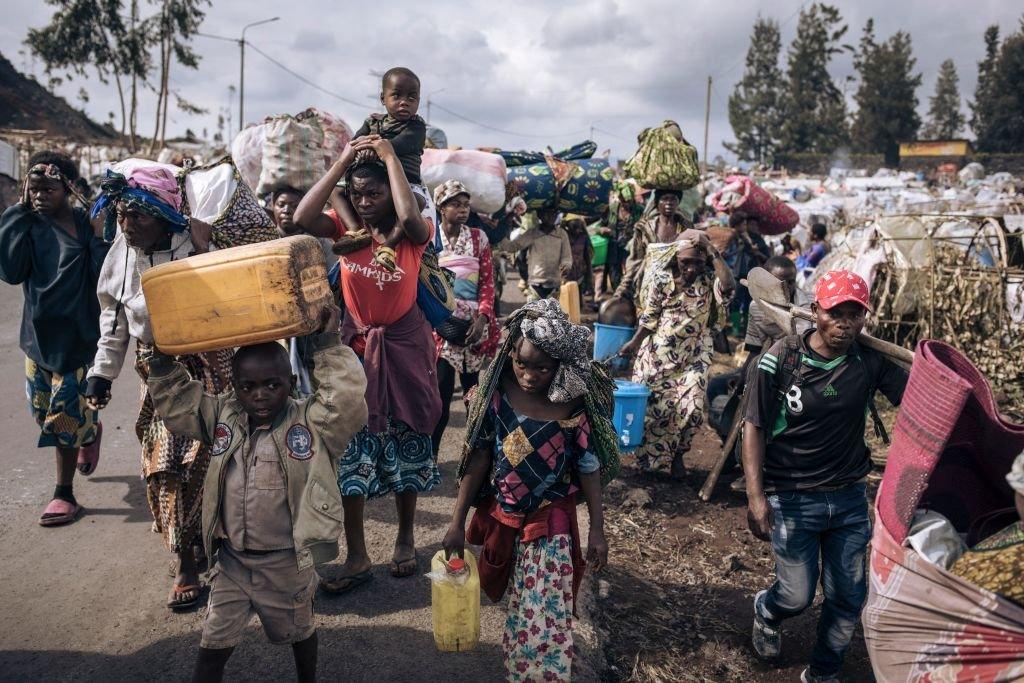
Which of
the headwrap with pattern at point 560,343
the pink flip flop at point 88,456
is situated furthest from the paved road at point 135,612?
the headwrap with pattern at point 560,343

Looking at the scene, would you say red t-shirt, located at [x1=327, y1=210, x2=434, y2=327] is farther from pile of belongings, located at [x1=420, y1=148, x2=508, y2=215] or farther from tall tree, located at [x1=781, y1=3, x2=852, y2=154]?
tall tree, located at [x1=781, y1=3, x2=852, y2=154]

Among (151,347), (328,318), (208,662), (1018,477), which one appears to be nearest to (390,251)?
(328,318)

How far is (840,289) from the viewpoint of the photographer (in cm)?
A: 305

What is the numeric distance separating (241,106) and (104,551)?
1282 inches

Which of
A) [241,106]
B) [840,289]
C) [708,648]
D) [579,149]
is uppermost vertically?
[241,106]

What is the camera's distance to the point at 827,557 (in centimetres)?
330

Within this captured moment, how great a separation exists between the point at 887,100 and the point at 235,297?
69456 mm

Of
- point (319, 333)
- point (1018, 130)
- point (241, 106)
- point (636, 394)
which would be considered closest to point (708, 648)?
point (636, 394)

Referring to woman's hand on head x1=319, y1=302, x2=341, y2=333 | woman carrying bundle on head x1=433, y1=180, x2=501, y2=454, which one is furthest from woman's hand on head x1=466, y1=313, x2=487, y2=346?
woman's hand on head x1=319, y1=302, x2=341, y2=333

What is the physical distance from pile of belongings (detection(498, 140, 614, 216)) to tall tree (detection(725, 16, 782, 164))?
6423cm

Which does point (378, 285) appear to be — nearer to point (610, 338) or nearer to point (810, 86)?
point (610, 338)

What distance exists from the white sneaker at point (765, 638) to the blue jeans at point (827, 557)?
185mm

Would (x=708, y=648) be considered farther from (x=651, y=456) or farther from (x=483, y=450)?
(x=651, y=456)

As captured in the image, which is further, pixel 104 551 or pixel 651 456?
pixel 651 456
